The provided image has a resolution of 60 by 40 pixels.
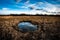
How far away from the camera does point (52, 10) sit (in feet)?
6.55

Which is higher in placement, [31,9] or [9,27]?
[31,9]

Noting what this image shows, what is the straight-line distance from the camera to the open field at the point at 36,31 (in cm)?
193

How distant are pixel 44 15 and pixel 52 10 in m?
0.15

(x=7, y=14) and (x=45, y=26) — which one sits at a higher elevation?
(x=7, y=14)

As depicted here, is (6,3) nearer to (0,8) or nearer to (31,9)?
(0,8)

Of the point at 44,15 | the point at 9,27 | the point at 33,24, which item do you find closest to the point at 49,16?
the point at 44,15

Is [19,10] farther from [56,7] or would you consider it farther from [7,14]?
[56,7]

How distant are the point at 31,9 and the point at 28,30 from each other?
0.33 m

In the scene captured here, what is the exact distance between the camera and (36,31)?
195cm

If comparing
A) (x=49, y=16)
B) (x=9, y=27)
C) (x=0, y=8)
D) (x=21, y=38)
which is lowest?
(x=21, y=38)

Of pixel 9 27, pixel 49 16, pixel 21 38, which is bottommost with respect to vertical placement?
pixel 21 38

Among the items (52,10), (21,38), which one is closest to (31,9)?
(52,10)

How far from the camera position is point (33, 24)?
1.97 metres

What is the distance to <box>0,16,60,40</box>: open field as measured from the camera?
1.93 meters
